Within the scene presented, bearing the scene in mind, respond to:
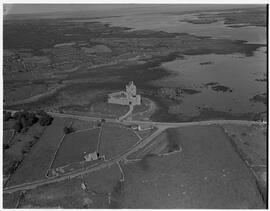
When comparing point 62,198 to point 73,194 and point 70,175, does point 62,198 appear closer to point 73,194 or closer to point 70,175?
point 73,194

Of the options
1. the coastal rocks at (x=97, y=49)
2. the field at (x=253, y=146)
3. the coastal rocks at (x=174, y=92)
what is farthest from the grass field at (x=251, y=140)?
the coastal rocks at (x=97, y=49)

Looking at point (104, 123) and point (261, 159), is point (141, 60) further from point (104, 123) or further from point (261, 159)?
point (261, 159)

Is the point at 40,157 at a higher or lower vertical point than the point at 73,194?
lower

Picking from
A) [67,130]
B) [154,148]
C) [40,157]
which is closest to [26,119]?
[67,130]

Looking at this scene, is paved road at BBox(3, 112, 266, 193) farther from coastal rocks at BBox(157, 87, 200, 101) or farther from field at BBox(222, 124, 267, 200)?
Answer: coastal rocks at BBox(157, 87, 200, 101)

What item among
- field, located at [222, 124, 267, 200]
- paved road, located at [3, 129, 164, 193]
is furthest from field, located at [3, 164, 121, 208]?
field, located at [222, 124, 267, 200]

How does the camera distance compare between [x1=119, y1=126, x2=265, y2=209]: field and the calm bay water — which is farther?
the calm bay water
